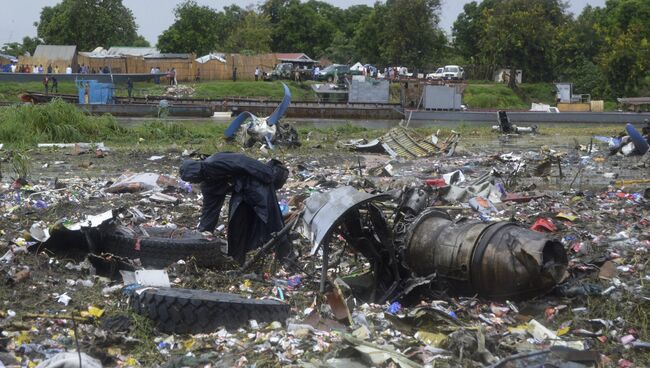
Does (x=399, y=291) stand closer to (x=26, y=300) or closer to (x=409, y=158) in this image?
(x=26, y=300)

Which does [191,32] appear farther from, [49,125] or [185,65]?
[49,125]

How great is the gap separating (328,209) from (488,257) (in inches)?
50.0

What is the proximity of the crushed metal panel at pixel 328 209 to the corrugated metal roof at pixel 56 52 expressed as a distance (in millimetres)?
49127

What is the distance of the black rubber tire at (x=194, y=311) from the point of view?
5.12 metres

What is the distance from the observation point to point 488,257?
5668 mm

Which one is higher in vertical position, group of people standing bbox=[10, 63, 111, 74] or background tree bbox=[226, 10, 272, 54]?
background tree bbox=[226, 10, 272, 54]

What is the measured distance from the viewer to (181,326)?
5133 millimetres

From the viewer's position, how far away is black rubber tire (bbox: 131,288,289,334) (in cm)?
512

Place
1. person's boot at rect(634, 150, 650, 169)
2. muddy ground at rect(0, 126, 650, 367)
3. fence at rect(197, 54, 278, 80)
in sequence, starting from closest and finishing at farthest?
muddy ground at rect(0, 126, 650, 367), person's boot at rect(634, 150, 650, 169), fence at rect(197, 54, 278, 80)

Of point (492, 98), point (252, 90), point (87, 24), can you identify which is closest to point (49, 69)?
point (252, 90)

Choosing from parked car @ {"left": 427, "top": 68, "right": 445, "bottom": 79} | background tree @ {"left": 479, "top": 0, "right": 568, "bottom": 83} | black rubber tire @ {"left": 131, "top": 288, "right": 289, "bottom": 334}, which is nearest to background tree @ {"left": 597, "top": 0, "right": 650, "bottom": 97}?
background tree @ {"left": 479, "top": 0, "right": 568, "bottom": 83}

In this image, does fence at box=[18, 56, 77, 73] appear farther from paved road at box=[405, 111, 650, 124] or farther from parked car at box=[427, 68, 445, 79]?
paved road at box=[405, 111, 650, 124]

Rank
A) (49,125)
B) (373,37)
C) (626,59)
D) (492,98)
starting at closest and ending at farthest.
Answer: (49,125) → (626,59) → (492,98) → (373,37)

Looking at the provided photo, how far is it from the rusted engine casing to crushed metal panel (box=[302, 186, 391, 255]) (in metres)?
0.63
